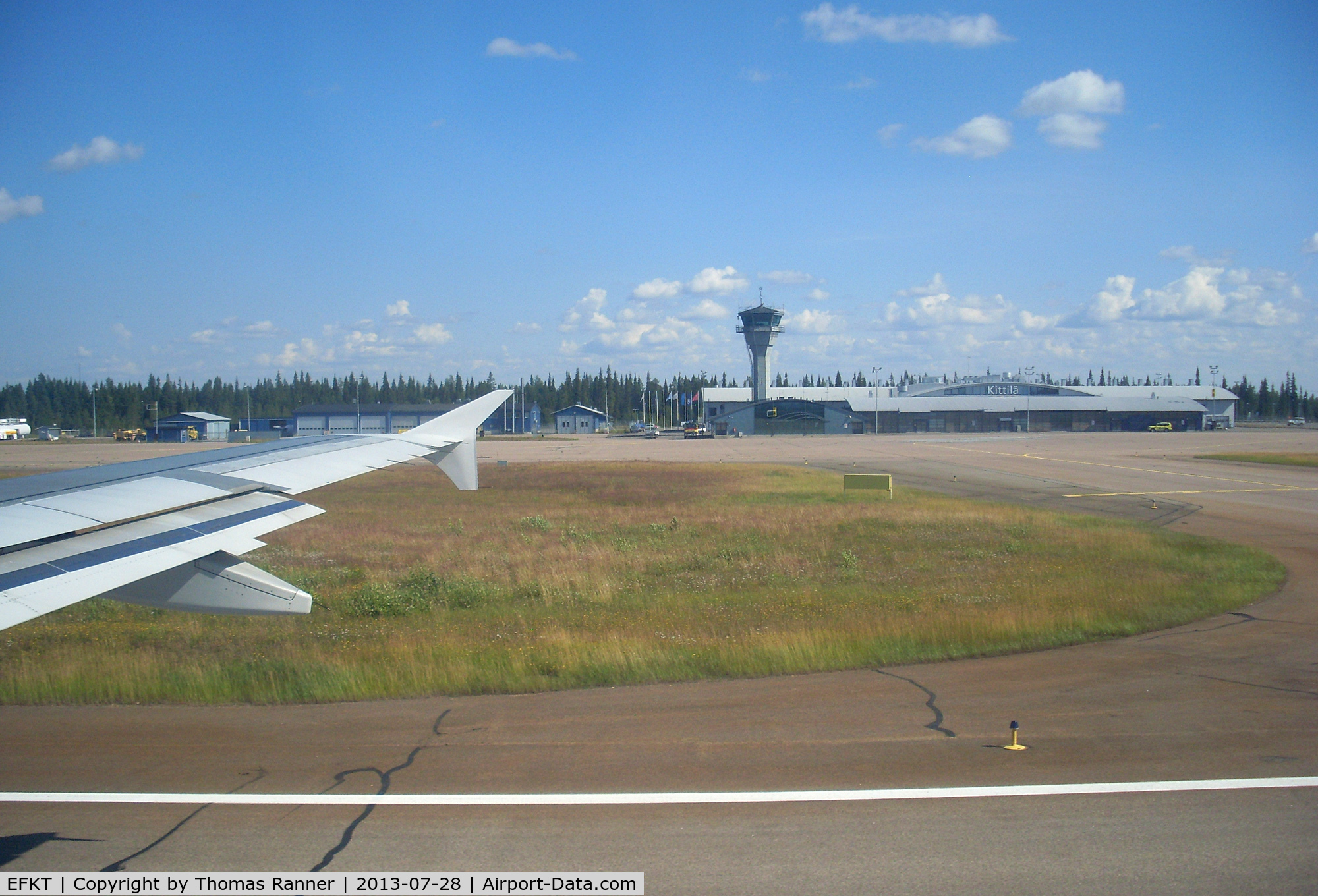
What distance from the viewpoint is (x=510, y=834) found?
5.02 metres

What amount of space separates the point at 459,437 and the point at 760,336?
128276 millimetres

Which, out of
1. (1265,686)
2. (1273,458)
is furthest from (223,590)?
(1273,458)

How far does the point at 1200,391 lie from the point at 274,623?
6368 inches


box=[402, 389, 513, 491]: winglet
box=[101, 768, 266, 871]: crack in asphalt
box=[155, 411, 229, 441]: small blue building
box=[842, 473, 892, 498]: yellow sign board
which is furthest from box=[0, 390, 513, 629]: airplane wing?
box=[155, 411, 229, 441]: small blue building

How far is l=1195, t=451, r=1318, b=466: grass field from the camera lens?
147 feet

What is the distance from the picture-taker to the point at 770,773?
5961 millimetres

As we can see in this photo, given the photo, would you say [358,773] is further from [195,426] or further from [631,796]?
[195,426]

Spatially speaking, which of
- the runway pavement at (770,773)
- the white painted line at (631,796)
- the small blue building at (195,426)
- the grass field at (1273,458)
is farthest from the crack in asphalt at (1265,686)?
the grass field at (1273,458)

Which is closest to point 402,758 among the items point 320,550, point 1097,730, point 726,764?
point 726,764

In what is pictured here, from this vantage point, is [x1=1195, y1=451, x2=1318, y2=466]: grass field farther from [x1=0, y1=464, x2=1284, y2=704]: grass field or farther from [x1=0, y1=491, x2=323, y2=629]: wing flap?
[x1=0, y1=491, x2=323, y2=629]: wing flap

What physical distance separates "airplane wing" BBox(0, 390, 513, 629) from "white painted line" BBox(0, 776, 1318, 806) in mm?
1269

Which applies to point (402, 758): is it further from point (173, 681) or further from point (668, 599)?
point (668, 599)

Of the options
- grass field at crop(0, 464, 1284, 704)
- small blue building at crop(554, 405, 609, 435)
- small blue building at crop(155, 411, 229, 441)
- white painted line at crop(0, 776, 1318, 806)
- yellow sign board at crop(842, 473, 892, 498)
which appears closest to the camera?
white painted line at crop(0, 776, 1318, 806)

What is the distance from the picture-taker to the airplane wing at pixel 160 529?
15.2 feet
